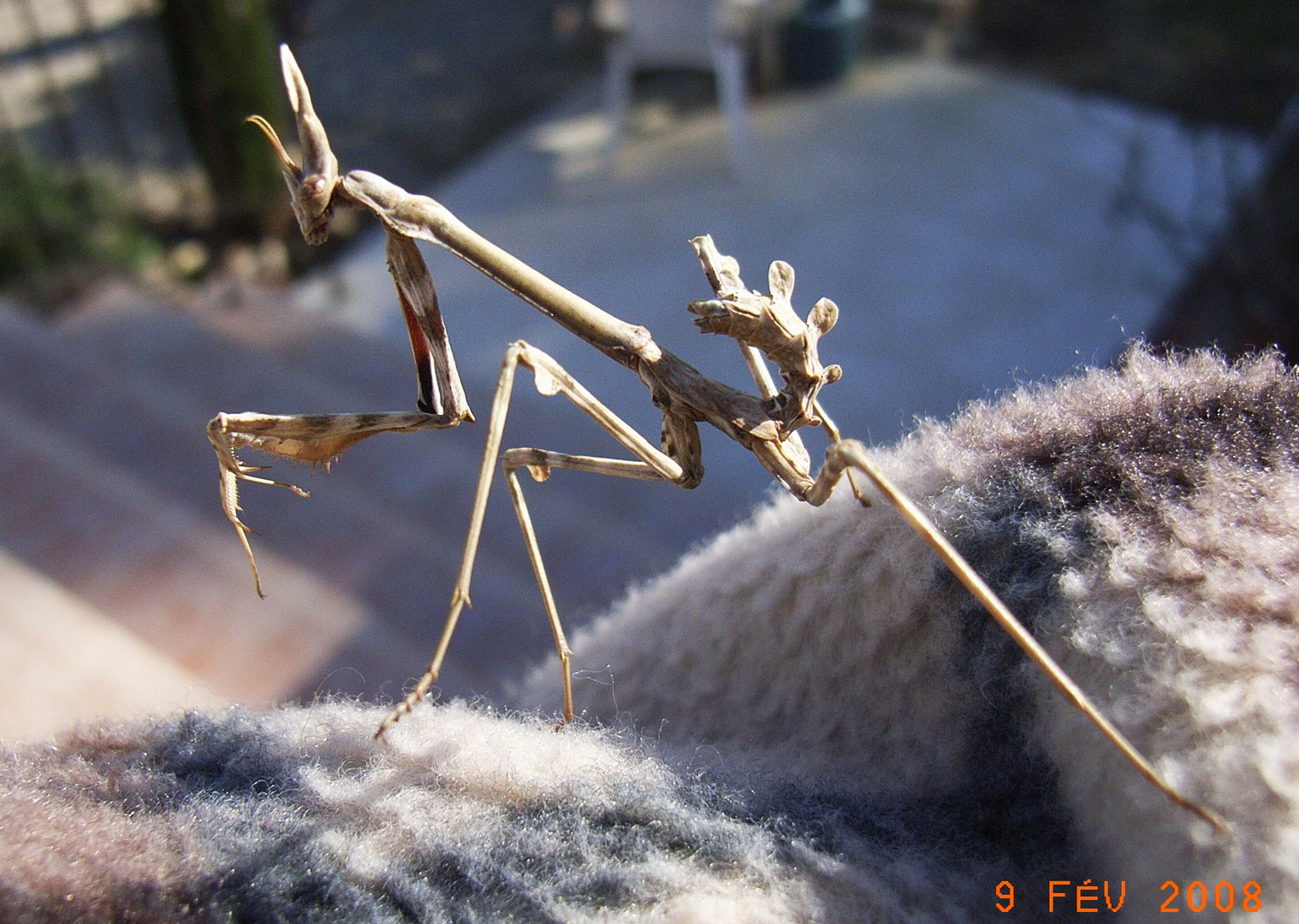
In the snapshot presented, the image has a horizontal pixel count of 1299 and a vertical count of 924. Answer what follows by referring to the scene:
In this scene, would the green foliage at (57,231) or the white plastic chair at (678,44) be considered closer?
the green foliage at (57,231)

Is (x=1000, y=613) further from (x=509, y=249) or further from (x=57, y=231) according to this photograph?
(x=57, y=231)

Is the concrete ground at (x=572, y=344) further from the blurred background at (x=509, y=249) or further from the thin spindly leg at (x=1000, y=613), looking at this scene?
the thin spindly leg at (x=1000, y=613)

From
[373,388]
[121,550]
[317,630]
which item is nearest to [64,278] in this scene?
[373,388]

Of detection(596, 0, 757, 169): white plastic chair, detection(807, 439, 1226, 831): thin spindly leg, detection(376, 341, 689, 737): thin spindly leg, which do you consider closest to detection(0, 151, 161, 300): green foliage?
detection(596, 0, 757, 169): white plastic chair

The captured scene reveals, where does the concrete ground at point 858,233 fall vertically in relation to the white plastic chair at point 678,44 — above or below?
below

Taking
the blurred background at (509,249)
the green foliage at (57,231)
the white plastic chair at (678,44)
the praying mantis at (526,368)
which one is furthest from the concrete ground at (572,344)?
the green foliage at (57,231)

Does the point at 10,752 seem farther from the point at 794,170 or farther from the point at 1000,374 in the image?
the point at 794,170

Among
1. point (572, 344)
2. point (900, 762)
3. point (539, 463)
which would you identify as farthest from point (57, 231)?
point (900, 762)
